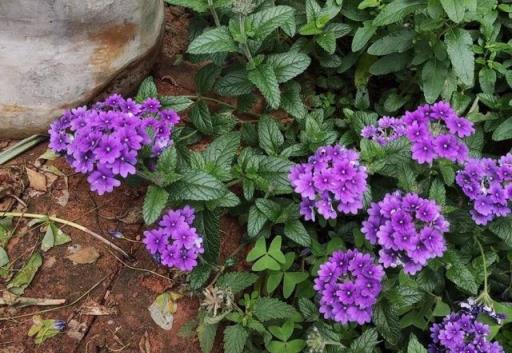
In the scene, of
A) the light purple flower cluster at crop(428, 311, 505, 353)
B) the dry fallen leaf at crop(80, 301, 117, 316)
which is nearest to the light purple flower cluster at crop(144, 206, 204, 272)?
the dry fallen leaf at crop(80, 301, 117, 316)

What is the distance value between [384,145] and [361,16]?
3.00ft

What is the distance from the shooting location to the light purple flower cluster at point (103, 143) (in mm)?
2117

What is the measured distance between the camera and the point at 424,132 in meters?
2.39

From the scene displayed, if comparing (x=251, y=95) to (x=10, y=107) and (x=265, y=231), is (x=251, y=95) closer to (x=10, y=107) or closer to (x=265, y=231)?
(x=265, y=231)

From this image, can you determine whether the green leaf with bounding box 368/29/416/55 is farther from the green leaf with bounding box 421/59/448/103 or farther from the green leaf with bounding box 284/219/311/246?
the green leaf with bounding box 284/219/311/246

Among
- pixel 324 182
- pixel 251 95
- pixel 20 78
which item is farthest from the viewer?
pixel 251 95

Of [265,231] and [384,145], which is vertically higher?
[384,145]

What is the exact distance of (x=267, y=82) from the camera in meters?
2.67

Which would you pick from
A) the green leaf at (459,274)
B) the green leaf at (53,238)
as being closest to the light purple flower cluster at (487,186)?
the green leaf at (459,274)

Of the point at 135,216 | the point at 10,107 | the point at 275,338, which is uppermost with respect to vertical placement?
the point at 10,107

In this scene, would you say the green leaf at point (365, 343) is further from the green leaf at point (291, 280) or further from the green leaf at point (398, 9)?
the green leaf at point (398, 9)

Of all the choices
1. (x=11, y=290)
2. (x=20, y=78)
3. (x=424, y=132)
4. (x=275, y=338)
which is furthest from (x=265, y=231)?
(x=20, y=78)

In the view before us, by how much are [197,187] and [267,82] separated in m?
0.66

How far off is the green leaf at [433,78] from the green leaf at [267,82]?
2.56ft
